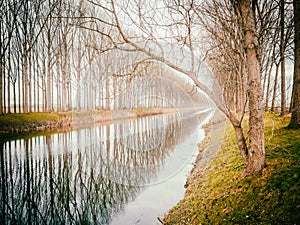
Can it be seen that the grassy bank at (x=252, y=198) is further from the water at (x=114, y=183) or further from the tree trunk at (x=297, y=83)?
the tree trunk at (x=297, y=83)

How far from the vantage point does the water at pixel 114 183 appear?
6312 millimetres

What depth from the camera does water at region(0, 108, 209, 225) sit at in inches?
249

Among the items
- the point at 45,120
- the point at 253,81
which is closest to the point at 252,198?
the point at 253,81

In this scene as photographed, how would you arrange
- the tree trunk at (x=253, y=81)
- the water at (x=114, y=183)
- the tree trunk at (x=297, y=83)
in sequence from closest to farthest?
the tree trunk at (x=253, y=81)
the water at (x=114, y=183)
the tree trunk at (x=297, y=83)

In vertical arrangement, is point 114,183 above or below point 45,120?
below

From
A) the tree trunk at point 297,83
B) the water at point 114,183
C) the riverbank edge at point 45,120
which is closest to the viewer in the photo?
the water at point 114,183

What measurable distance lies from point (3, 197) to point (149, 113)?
18.6 m

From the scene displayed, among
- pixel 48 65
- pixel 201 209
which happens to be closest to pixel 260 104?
pixel 201 209

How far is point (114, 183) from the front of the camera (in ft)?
29.0

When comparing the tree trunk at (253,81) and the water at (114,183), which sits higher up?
the tree trunk at (253,81)

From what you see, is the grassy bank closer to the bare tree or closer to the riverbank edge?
the bare tree

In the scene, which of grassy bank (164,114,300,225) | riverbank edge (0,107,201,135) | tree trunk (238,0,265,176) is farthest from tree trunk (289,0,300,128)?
riverbank edge (0,107,201,135)

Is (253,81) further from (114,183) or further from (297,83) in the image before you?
(114,183)

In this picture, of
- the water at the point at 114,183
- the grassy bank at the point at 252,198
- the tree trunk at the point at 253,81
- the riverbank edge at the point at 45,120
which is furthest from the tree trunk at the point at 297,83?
the riverbank edge at the point at 45,120
